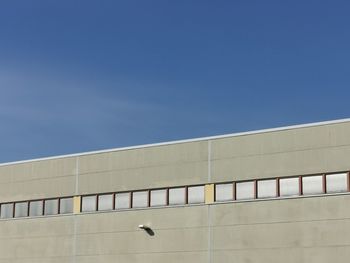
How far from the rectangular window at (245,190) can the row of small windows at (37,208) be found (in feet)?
37.9

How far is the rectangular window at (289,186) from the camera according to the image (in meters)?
36.8

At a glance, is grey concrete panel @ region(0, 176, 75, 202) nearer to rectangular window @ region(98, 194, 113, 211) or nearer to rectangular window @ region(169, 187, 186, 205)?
rectangular window @ region(98, 194, 113, 211)

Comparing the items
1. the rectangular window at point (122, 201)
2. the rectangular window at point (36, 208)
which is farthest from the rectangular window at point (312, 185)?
the rectangular window at point (36, 208)

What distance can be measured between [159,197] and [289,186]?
7.91 meters

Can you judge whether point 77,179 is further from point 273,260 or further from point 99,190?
point 273,260

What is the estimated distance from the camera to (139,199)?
4269 centimetres

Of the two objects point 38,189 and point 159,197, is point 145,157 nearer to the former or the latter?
point 159,197

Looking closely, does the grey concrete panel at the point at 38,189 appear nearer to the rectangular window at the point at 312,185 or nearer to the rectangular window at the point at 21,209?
the rectangular window at the point at 21,209

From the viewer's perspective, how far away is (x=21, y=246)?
47469mm

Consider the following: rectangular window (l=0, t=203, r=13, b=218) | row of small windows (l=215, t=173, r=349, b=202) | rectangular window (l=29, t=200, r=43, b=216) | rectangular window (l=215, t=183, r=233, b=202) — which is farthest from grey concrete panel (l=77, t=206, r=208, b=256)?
rectangular window (l=0, t=203, r=13, b=218)

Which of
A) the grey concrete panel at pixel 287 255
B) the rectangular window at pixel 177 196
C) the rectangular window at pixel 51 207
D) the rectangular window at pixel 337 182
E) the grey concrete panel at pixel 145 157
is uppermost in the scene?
the grey concrete panel at pixel 145 157

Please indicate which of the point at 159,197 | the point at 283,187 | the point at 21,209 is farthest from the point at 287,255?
the point at 21,209

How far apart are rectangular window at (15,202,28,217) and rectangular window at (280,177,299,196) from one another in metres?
18.0

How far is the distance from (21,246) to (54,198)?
381 cm
